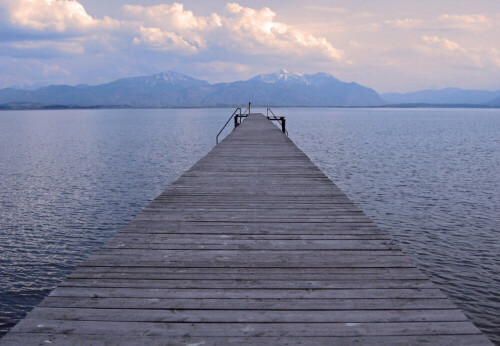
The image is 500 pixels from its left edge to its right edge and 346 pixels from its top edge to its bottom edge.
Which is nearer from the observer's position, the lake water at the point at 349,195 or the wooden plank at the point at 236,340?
the wooden plank at the point at 236,340

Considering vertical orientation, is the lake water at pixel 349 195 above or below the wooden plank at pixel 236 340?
below

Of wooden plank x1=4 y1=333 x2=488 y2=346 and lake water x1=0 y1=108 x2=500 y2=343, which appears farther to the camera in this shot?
lake water x1=0 y1=108 x2=500 y2=343

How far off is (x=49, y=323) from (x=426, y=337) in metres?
3.36

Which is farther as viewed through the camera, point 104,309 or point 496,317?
point 496,317

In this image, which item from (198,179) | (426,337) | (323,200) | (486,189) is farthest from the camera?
(486,189)

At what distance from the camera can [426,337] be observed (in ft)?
11.3

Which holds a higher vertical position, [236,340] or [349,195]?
[236,340]

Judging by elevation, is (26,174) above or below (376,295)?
below

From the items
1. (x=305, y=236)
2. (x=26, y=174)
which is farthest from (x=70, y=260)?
(x=26, y=174)

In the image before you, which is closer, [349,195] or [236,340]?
[236,340]

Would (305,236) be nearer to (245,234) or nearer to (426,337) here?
(245,234)

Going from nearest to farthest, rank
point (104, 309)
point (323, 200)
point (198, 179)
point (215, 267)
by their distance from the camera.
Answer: point (104, 309) < point (215, 267) < point (323, 200) < point (198, 179)

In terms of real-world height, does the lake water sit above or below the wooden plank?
below

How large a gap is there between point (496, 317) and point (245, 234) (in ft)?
22.0
